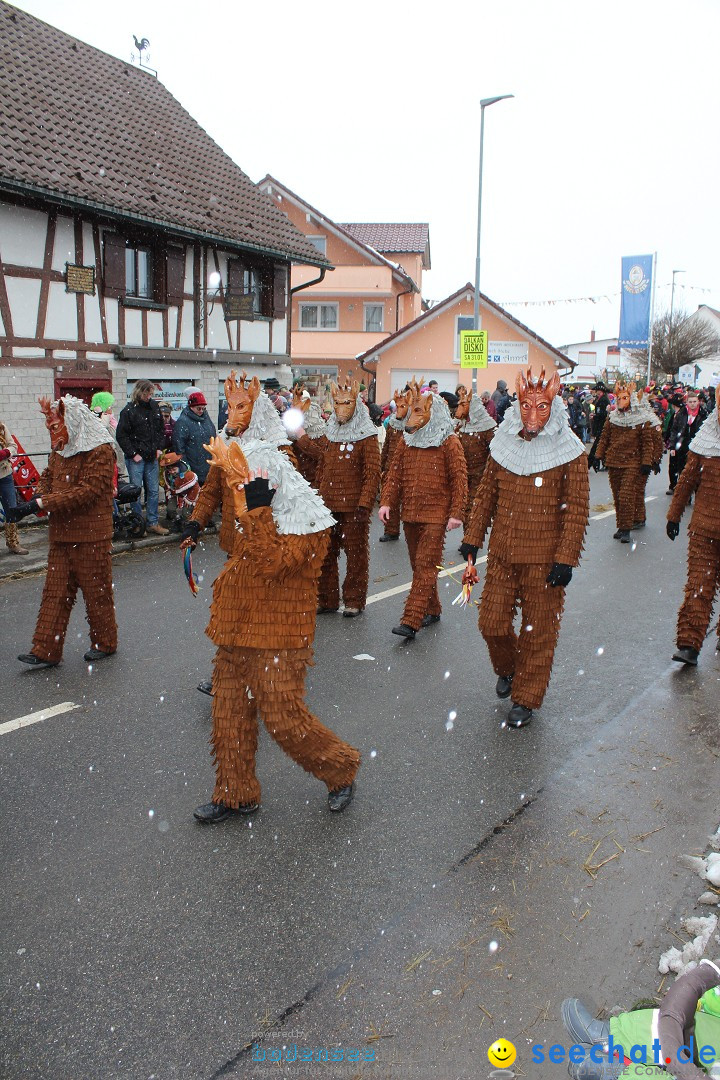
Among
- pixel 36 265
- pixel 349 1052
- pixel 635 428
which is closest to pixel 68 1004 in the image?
pixel 349 1052

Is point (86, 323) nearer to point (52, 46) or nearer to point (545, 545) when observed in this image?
point (52, 46)

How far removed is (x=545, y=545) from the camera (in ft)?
16.9

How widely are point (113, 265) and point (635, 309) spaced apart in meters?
25.2

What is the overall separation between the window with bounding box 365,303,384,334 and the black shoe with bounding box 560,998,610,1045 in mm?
37061

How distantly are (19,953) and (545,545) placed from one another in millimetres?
3382

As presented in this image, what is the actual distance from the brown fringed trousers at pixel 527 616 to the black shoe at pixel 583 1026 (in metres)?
2.60

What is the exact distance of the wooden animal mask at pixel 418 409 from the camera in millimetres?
7078

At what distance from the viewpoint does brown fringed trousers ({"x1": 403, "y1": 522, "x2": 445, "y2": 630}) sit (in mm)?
6910

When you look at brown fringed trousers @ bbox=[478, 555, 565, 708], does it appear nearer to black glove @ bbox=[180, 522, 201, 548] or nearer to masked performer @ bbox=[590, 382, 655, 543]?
black glove @ bbox=[180, 522, 201, 548]

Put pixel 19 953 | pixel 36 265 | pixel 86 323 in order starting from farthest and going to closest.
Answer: pixel 86 323
pixel 36 265
pixel 19 953

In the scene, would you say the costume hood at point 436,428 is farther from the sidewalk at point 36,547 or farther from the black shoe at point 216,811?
the sidewalk at point 36,547

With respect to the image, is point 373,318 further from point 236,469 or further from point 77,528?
point 236,469

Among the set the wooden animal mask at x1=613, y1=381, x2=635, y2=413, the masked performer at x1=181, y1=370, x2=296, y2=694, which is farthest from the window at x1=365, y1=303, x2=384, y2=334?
the masked performer at x1=181, y1=370, x2=296, y2=694

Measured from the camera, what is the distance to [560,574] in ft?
16.4
